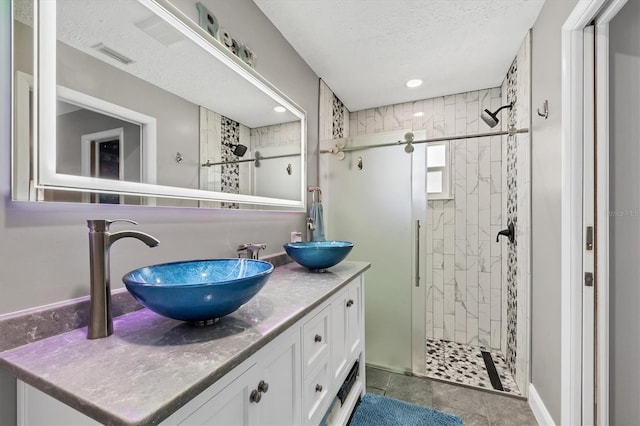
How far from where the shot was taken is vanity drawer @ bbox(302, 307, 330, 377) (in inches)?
40.7

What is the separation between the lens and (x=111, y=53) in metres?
0.90

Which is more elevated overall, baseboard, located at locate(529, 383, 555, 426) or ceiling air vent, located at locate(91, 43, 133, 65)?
ceiling air vent, located at locate(91, 43, 133, 65)

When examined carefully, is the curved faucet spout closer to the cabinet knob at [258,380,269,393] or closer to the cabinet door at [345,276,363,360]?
the cabinet knob at [258,380,269,393]

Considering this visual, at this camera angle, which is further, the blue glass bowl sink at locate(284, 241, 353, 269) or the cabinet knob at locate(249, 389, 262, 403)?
the blue glass bowl sink at locate(284, 241, 353, 269)

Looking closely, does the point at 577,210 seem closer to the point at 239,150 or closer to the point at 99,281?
the point at 239,150

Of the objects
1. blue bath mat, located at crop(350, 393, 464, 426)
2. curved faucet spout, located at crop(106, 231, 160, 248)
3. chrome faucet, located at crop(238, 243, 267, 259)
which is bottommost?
blue bath mat, located at crop(350, 393, 464, 426)

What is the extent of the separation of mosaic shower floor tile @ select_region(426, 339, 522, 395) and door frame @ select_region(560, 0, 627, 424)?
2.66 feet

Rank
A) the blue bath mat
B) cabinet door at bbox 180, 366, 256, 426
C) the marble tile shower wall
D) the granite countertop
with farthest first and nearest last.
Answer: the marble tile shower wall, the blue bath mat, cabinet door at bbox 180, 366, 256, 426, the granite countertop

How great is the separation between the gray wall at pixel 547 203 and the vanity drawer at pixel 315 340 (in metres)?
1.15

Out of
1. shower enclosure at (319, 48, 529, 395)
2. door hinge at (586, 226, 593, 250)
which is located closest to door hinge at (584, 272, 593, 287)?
door hinge at (586, 226, 593, 250)

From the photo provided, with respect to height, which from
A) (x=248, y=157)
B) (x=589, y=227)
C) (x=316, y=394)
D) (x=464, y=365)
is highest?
(x=248, y=157)

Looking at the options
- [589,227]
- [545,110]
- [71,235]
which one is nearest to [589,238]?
[589,227]

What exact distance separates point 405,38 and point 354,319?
187 cm

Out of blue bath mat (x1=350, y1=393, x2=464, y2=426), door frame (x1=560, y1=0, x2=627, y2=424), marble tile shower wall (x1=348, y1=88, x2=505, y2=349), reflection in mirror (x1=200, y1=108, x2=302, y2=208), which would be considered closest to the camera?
door frame (x1=560, y1=0, x2=627, y2=424)
